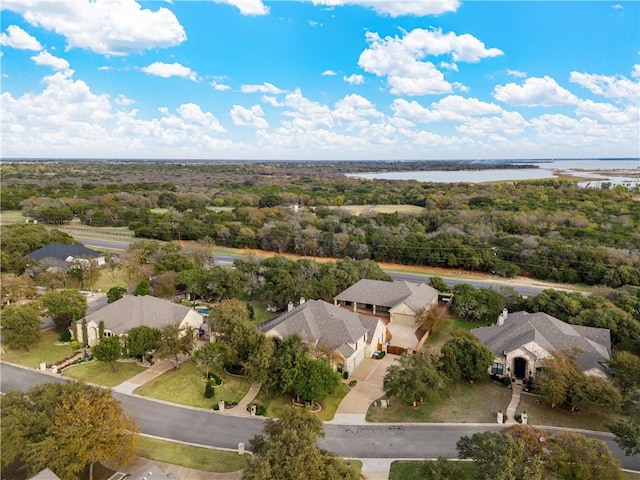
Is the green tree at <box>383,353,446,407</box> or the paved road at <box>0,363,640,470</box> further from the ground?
the green tree at <box>383,353,446,407</box>

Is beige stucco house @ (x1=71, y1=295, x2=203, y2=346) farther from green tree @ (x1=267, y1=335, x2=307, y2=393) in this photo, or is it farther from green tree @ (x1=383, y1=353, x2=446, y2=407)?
green tree @ (x1=383, y1=353, x2=446, y2=407)

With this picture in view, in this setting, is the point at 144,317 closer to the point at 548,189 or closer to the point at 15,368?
the point at 15,368

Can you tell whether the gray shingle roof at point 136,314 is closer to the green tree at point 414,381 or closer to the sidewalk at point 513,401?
the green tree at point 414,381

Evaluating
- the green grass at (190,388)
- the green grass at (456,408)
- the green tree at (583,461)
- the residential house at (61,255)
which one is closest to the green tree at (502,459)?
the green tree at (583,461)

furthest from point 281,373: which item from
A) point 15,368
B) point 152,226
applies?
point 152,226

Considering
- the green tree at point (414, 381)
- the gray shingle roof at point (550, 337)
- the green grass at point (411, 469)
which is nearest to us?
the green grass at point (411, 469)

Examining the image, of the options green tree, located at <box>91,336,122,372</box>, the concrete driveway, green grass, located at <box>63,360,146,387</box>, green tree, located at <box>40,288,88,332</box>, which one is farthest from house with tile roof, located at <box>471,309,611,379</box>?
green tree, located at <box>40,288,88,332</box>
